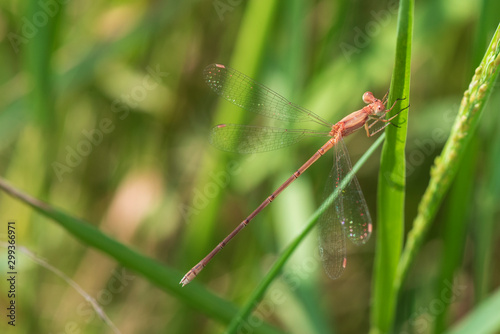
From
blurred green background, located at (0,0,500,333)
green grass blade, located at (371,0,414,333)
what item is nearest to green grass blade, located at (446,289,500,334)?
green grass blade, located at (371,0,414,333)

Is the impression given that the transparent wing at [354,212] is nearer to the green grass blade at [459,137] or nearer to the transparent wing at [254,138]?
the green grass blade at [459,137]

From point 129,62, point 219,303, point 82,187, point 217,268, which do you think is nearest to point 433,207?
point 219,303

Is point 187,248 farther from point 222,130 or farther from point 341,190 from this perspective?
point 341,190

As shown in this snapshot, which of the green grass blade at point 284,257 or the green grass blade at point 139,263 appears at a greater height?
the green grass blade at point 284,257

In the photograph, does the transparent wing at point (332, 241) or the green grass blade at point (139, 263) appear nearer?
the green grass blade at point (139, 263)

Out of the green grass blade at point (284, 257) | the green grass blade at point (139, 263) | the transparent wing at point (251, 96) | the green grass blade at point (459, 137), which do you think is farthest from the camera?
the transparent wing at point (251, 96)

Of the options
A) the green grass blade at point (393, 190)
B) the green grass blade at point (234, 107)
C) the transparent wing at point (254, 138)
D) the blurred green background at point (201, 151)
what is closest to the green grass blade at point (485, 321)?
the green grass blade at point (393, 190)
